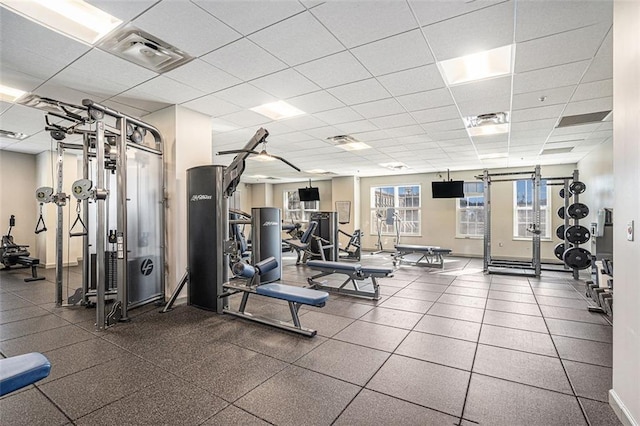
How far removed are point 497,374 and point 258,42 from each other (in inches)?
137

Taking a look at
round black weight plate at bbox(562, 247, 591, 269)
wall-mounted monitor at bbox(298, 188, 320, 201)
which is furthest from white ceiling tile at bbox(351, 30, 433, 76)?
wall-mounted monitor at bbox(298, 188, 320, 201)

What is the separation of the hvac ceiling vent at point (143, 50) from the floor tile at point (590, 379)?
4.37 meters

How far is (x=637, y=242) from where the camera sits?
1.73 metres

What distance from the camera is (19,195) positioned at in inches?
290

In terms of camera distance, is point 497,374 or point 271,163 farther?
point 271,163

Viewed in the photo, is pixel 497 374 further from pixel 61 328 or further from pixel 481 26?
pixel 61 328

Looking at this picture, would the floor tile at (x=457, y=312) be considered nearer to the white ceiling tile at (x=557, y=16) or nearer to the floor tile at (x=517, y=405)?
the floor tile at (x=517, y=405)

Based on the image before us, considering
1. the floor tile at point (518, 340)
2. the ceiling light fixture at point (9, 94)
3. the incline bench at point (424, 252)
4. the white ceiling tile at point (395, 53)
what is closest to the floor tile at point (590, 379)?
the floor tile at point (518, 340)

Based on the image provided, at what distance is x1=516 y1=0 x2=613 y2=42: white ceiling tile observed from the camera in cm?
228

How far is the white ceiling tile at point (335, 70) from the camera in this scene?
3.10 meters

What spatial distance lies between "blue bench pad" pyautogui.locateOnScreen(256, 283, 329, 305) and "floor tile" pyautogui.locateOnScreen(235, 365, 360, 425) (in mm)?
790

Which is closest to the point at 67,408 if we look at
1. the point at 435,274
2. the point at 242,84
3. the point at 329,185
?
the point at 242,84

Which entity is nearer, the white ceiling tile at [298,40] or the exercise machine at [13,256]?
the white ceiling tile at [298,40]

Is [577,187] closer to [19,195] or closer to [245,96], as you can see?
[245,96]
